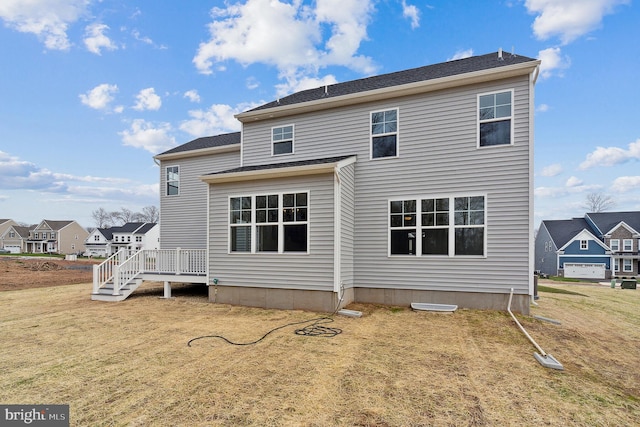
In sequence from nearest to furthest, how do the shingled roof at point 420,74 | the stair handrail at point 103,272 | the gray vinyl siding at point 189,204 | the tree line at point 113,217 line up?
the shingled roof at point 420,74, the stair handrail at point 103,272, the gray vinyl siding at point 189,204, the tree line at point 113,217

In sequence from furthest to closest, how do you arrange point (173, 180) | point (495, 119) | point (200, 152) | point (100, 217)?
point (100, 217), point (173, 180), point (200, 152), point (495, 119)

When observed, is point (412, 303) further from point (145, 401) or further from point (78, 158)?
point (78, 158)

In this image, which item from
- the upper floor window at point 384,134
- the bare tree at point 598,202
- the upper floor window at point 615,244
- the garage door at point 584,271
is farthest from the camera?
the bare tree at point 598,202

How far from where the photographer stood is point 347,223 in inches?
343

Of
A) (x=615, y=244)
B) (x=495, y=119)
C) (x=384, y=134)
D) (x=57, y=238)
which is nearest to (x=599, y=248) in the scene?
(x=615, y=244)

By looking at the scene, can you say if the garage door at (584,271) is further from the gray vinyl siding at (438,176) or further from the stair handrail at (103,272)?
the stair handrail at (103,272)

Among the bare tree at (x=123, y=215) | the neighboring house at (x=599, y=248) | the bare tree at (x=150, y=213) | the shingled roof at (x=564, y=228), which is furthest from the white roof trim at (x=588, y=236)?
the bare tree at (x=123, y=215)

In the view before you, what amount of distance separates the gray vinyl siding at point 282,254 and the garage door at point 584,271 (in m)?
37.9

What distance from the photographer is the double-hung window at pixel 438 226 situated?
8.00 meters

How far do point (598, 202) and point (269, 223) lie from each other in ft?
206

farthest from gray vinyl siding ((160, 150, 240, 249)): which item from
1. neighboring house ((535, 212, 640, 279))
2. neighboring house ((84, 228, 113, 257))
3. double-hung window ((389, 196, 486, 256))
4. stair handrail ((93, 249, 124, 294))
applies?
neighboring house ((84, 228, 113, 257))

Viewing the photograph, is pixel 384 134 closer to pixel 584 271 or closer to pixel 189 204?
pixel 189 204

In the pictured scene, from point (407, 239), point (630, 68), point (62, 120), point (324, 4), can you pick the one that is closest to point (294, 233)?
point (407, 239)

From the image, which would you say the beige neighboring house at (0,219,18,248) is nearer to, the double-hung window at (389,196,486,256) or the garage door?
the double-hung window at (389,196,486,256)
